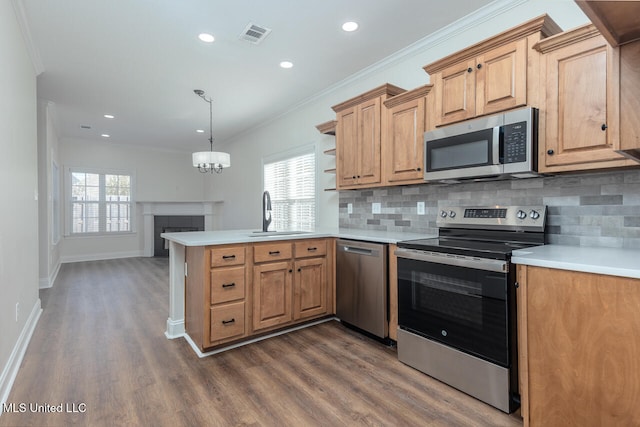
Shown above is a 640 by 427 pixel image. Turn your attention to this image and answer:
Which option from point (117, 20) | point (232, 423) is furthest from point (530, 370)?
point (117, 20)

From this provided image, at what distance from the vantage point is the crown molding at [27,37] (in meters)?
2.50

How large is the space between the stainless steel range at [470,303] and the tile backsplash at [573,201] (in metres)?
0.10

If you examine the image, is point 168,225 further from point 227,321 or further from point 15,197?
point 227,321

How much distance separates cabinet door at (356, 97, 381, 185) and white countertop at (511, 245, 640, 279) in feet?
4.98

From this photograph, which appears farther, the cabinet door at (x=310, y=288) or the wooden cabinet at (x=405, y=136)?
the cabinet door at (x=310, y=288)

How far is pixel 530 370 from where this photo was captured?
5.35ft

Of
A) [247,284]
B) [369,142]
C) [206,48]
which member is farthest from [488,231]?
[206,48]

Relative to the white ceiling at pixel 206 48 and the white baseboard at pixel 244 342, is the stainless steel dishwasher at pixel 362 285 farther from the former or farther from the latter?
the white ceiling at pixel 206 48

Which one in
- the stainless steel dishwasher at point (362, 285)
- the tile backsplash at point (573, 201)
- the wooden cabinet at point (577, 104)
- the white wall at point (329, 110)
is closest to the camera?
the wooden cabinet at point (577, 104)

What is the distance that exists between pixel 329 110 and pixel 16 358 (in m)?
3.85

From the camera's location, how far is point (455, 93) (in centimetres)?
236

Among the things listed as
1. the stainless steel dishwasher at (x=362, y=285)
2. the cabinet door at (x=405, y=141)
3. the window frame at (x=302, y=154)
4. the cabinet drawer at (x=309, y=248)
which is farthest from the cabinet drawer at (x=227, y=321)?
the window frame at (x=302, y=154)

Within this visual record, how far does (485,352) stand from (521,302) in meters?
Result: 0.40

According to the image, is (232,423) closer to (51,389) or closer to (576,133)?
(51,389)
